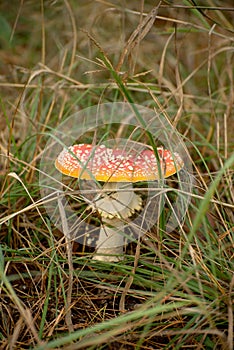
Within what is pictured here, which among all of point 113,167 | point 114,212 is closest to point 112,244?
point 114,212

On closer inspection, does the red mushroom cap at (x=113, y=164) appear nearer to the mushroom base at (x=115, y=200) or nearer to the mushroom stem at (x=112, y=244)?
the mushroom base at (x=115, y=200)

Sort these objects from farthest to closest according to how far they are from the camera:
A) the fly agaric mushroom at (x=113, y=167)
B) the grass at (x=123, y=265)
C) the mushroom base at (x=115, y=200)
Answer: the mushroom base at (x=115, y=200) < the fly agaric mushroom at (x=113, y=167) < the grass at (x=123, y=265)

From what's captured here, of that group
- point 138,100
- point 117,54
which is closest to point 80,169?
point 138,100

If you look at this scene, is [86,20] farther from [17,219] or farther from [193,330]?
[193,330]

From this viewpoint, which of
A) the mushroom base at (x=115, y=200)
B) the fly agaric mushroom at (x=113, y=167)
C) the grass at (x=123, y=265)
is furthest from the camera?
the mushroom base at (x=115, y=200)

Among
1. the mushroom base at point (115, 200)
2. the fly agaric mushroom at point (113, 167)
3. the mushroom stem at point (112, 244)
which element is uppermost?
the fly agaric mushroom at point (113, 167)

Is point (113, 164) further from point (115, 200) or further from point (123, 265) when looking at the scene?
point (123, 265)

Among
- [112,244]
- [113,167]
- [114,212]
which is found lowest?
[112,244]

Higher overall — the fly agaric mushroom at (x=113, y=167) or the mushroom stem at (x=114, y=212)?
the fly agaric mushroom at (x=113, y=167)

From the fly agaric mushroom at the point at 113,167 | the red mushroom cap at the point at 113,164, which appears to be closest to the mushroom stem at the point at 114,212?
the fly agaric mushroom at the point at 113,167
